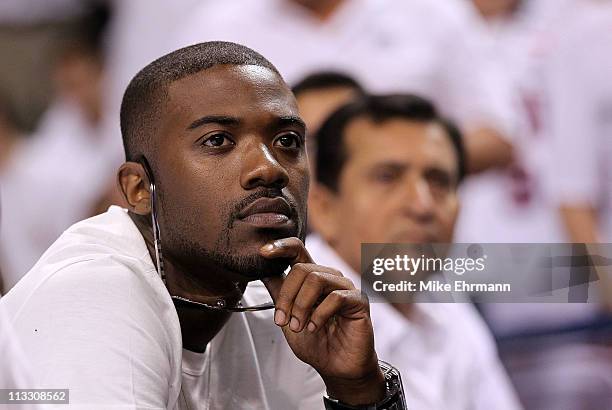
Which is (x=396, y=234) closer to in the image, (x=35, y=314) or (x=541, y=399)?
(x=541, y=399)

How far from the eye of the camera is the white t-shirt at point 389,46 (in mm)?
2607

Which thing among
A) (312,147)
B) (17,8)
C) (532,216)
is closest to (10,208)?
(17,8)

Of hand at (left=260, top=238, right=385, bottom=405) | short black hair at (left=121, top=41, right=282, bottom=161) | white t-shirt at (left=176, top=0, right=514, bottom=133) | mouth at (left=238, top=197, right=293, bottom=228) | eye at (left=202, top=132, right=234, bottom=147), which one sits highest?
white t-shirt at (left=176, top=0, right=514, bottom=133)

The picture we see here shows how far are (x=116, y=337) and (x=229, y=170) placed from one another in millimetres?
318

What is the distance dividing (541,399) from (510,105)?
2.61ft

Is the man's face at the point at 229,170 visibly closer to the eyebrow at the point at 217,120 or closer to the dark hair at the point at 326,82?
the eyebrow at the point at 217,120

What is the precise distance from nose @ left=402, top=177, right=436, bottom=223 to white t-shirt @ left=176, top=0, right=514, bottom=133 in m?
0.28

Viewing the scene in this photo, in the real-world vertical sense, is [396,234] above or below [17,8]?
below

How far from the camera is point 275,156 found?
1.47 metres

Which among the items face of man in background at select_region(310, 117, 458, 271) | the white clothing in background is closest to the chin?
face of man in background at select_region(310, 117, 458, 271)

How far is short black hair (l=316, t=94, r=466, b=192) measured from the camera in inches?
98.0

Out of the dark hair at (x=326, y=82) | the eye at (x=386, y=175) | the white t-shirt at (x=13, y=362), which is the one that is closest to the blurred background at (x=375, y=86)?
the dark hair at (x=326, y=82)

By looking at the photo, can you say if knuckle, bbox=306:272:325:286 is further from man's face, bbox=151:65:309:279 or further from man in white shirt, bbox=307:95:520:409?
man in white shirt, bbox=307:95:520:409

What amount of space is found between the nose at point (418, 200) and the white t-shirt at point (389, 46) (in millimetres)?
282
